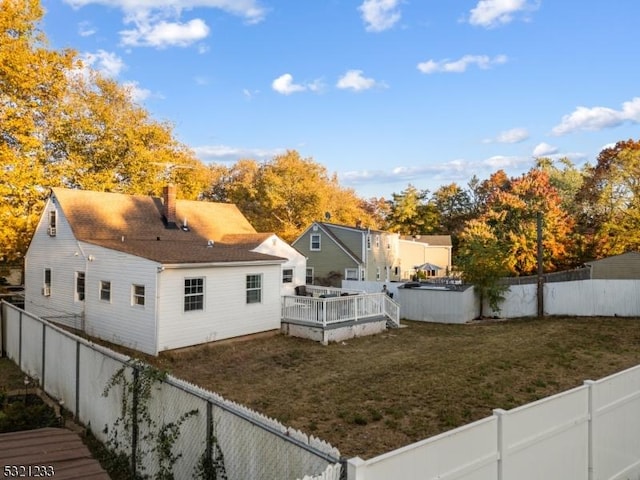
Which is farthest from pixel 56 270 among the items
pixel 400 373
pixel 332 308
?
pixel 400 373

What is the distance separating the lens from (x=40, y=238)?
19.1 meters

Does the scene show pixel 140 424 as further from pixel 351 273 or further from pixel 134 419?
pixel 351 273

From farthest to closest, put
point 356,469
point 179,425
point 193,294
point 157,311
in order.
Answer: point 193,294 < point 157,311 < point 179,425 < point 356,469

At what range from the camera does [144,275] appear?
13.5 meters

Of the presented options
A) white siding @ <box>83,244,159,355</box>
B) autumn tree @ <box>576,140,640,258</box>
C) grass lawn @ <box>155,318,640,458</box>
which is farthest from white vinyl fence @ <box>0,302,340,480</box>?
autumn tree @ <box>576,140,640,258</box>

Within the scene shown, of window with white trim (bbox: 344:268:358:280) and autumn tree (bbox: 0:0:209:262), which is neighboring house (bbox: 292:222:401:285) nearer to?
window with white trim (bbox: 344:268:358:280)

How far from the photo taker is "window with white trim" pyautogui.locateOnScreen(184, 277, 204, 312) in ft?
45.8

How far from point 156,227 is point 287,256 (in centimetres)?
649

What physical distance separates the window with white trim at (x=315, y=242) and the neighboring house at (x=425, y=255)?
9.48 metres

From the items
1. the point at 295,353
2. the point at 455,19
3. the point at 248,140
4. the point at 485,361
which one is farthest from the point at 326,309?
the point at 248,140

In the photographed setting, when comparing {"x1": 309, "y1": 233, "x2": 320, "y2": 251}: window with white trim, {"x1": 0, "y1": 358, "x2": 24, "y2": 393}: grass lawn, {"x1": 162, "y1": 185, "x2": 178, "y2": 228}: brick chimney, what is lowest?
{"x1": 0, "y1": 358, "x2": 24, "y2": 393}: grass lawn

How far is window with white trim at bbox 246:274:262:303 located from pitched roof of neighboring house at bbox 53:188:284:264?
28.6 inches

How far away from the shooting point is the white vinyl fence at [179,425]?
12.8 ft

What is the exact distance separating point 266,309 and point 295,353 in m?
3.03
